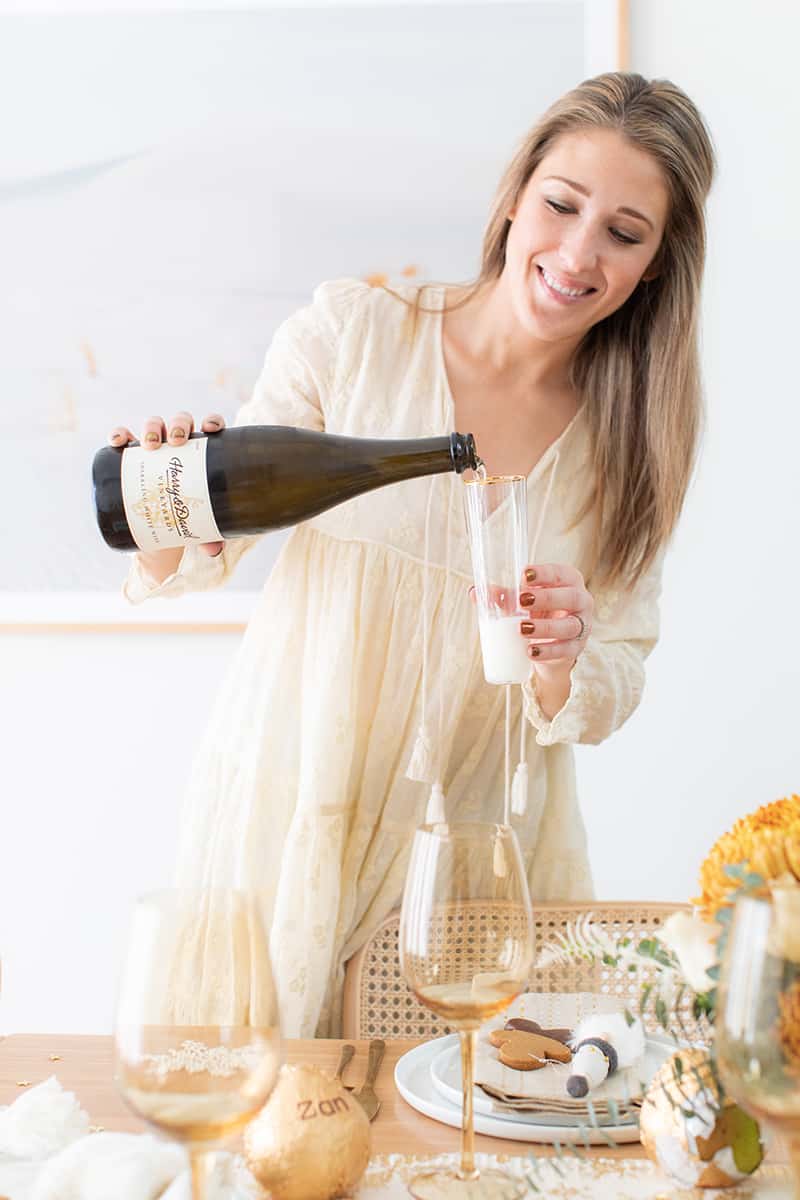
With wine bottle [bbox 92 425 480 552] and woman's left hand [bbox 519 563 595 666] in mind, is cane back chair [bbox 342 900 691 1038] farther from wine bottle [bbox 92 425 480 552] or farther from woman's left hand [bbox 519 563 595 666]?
wine bottle [bbox 92 425 480 552]

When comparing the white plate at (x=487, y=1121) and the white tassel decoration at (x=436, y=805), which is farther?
the white tassel decoration at (x=436, y=805)

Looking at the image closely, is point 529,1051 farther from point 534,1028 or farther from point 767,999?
point 767,999

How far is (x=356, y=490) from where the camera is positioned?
133cm

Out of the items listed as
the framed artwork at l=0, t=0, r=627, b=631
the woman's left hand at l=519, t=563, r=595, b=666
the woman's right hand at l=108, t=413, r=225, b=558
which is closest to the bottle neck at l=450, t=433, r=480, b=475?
the woman's left hand at l=519, t=563, r=595, b=666

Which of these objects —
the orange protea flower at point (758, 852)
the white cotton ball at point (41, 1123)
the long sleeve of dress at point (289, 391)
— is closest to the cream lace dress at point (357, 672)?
the long sleeve of dress at point (289, 391)

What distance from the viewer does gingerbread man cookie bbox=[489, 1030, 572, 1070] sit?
90 cm

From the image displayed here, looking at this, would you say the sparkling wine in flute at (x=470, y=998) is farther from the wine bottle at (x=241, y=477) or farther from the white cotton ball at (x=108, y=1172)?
the wine bottle at (x=241, y=477)

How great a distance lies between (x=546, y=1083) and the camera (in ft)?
2.89

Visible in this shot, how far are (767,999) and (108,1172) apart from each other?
0.38 m

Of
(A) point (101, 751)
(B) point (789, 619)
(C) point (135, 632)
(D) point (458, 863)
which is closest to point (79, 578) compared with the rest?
(C) point (135, 632)

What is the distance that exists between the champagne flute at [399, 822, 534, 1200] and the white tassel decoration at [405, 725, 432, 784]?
644mm

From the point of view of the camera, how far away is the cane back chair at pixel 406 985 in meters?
1.21

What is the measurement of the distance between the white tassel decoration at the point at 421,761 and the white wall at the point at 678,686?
0.82 meters

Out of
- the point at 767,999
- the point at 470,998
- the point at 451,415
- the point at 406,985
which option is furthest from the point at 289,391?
the point at 767,999
